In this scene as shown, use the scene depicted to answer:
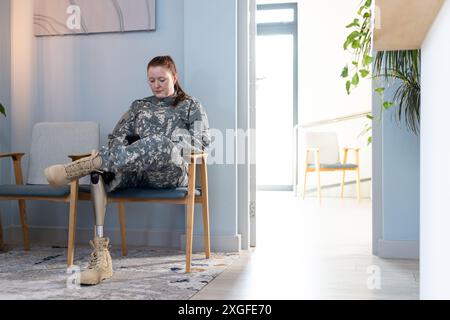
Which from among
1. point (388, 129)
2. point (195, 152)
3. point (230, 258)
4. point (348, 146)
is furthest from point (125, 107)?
point (348, 146)

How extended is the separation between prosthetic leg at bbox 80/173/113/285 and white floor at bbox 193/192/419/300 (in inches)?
17.3

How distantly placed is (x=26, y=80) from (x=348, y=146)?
3.77m

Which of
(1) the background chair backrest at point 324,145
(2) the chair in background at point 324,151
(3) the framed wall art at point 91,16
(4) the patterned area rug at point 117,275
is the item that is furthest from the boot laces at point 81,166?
(1) the background chair backrest at point 324,145

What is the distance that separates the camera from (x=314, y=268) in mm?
2359

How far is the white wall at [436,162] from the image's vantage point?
942 millimetres

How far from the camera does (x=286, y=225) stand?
149 inches

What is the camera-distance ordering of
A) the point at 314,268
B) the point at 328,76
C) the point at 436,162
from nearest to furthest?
the point at 436,162 → the point at 314,268 → the point at 328,76

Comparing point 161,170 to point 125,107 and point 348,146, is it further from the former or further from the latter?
point 348,146

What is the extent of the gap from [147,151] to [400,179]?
1303 mm

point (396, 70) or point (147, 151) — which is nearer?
point (147, 151)

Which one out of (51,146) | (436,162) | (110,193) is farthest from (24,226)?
(436,162)

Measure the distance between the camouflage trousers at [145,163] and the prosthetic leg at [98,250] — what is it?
6 cm

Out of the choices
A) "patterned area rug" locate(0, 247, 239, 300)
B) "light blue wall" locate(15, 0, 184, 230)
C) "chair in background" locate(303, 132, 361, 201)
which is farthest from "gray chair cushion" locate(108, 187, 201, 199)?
"chair in background" locate(303, 132, 361, 201)

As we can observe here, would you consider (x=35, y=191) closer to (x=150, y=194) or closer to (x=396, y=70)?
(x=150, y=194)
